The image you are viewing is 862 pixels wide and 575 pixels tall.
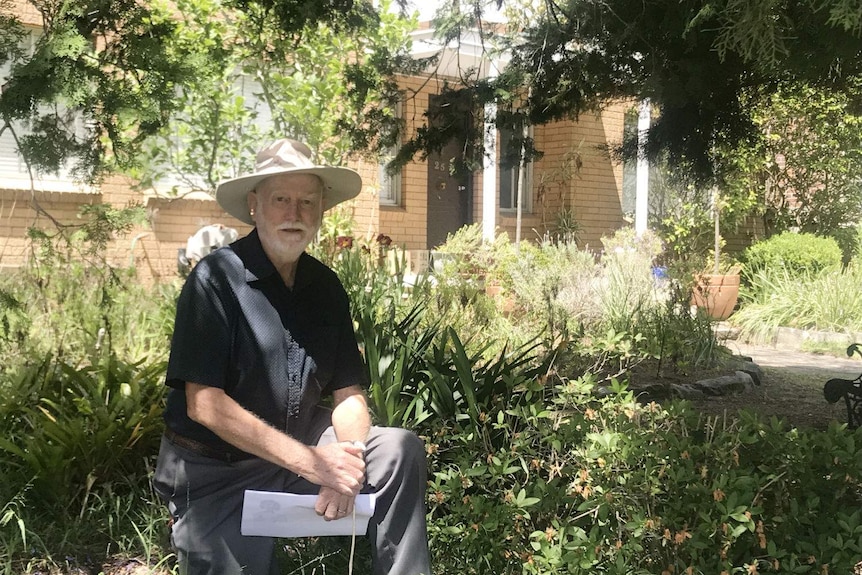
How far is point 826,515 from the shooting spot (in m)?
2.65

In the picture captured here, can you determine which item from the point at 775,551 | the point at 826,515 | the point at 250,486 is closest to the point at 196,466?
the point at 250,486

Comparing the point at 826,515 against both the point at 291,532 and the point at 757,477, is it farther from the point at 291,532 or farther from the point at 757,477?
the point at 291,532

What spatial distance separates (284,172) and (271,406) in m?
0.74

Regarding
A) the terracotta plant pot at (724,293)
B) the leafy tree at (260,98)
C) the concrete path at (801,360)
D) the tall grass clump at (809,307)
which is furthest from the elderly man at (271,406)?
the terracotta plant pot at (724,293)

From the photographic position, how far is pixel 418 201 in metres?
12.2

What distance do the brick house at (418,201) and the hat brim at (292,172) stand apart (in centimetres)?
432

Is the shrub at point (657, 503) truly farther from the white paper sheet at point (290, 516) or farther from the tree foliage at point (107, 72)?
the tree foliage at point (107, 72)

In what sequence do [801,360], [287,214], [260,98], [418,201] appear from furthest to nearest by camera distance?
[418,201] → [801,360] → [260,98] → [287,214]

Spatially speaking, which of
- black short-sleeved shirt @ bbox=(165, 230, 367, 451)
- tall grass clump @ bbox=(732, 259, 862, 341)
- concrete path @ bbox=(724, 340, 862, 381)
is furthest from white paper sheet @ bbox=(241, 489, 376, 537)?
tall grass clump @ bbox=(732, 259, 862, 341)

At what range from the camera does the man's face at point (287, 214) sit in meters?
2.71

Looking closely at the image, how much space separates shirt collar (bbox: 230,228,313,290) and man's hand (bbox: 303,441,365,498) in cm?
59

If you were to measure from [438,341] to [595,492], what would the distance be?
6.17 ft

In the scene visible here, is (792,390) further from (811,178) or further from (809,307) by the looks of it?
(811,178)

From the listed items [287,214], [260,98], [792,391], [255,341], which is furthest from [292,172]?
[260,98]
